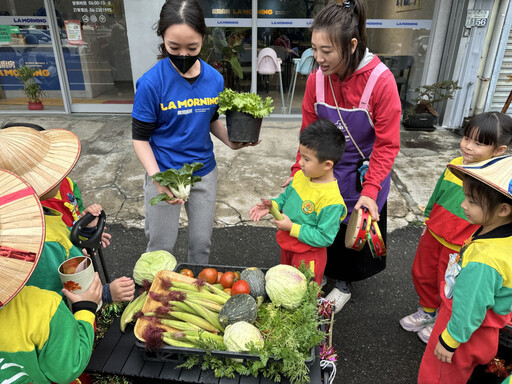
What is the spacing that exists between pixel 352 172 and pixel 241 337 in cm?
147

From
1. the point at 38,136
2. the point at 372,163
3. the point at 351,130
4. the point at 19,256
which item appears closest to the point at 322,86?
the point at 351,130

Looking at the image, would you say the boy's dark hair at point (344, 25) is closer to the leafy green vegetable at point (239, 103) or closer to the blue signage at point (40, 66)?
the leafy green vegetable at point (239, 103)

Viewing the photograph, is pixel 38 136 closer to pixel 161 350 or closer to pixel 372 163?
pixel 161 350

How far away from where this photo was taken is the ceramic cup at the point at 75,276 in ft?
5.95

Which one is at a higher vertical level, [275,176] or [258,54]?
[258,54]

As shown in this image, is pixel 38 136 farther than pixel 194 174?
No

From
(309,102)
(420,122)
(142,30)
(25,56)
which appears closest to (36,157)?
(309,102)

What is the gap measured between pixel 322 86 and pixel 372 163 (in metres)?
0.65

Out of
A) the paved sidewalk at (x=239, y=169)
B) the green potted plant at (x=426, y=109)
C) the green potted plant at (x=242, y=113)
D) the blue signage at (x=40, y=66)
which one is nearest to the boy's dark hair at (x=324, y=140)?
the green potted plant at (x=242, y=113)

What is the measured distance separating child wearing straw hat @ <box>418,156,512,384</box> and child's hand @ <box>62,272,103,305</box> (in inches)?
70.5

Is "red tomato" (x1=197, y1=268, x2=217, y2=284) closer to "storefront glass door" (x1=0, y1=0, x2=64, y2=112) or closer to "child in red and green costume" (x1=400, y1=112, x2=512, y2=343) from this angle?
"child in red and green costume" (x1=400, y1=112, x2=512, y2=343)

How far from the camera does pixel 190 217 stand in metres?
2.95

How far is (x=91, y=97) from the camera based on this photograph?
867 cm

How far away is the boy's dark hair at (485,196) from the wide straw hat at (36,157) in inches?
81.1
